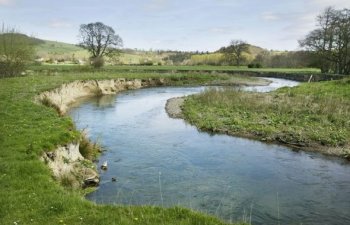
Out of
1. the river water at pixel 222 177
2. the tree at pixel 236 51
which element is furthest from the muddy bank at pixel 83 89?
the tree at pixel 236 51

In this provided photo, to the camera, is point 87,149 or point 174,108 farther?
point 174,108

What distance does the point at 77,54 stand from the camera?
417 feet

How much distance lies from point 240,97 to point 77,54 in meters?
101

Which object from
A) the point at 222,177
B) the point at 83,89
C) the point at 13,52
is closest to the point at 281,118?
the point at 222,177

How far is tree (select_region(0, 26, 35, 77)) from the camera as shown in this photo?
43.8 m

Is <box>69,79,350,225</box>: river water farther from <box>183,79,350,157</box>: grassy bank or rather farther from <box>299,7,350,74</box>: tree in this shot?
<box>299,7,350,74</box>: tree

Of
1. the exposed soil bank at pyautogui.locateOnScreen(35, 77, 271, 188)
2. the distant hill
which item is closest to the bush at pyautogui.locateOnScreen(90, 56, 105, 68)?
the exposed soil bank at pyautogui.locateOnScreen(35, 77, 271, 188)

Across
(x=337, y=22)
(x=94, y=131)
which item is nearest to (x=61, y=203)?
(x=94, y=131)

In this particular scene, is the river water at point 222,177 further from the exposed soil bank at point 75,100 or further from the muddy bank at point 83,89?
the muddy bank at point 83,89

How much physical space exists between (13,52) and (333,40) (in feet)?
162

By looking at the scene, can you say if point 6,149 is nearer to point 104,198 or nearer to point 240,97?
point 104,198

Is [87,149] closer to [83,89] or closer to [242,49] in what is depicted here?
[83,89]

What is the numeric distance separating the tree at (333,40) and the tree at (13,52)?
46.6m

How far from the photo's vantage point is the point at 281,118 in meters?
26.0
